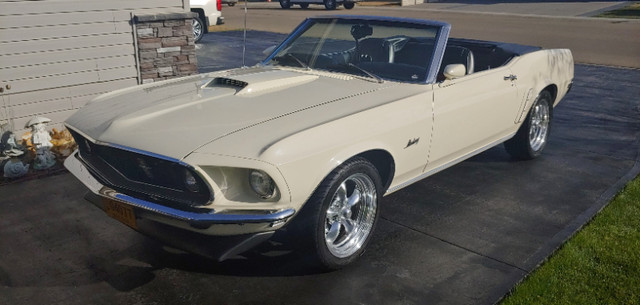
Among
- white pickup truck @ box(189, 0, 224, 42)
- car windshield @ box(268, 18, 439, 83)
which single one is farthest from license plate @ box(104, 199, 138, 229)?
white pickup truck @ box(189, 0, 224, 42)

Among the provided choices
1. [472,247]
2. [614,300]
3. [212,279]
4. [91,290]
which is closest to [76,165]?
[91,290]

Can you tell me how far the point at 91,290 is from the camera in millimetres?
3873

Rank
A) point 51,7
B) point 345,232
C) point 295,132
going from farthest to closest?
point 51,7, point 345,232, point 295,132

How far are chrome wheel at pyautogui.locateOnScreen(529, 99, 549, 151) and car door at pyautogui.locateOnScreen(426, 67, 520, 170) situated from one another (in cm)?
75

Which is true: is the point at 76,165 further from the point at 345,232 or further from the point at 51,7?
the point at 51,7

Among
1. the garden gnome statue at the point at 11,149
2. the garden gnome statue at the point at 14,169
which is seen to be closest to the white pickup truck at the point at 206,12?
the garden gnome statue at the point at 11,149

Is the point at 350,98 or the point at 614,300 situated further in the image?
the point at 350,98

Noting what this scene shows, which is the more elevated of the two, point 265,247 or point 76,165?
point 76,165

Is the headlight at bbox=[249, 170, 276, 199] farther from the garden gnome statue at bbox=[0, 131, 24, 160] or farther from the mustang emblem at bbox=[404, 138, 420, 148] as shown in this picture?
the garden gnome statue at bbox=[0, 131, 24, 160]

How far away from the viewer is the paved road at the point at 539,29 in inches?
594

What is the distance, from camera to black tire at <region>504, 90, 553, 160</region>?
6230mm

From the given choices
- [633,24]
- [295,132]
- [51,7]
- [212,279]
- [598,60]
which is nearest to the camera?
[295,132]

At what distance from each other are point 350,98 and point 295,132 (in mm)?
834

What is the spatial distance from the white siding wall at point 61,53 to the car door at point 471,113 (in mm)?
4240
